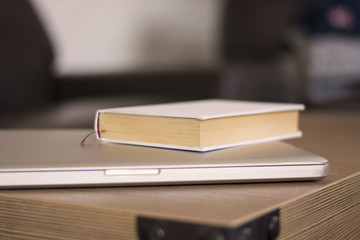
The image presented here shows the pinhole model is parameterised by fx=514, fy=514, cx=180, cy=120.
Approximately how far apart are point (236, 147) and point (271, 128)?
0.09m

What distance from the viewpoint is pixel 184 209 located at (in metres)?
0.40

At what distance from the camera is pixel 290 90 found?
1.96 metres

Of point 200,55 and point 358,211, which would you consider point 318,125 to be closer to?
point 358,211

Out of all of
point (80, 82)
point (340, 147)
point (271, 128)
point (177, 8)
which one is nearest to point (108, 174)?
point (271, 128)

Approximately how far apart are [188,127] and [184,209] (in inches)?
5.8

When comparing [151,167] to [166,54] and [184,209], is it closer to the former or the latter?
[184,209]

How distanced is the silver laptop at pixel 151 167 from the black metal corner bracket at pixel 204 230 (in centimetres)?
8

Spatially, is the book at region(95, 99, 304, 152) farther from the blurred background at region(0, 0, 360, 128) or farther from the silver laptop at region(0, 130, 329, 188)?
the blurred background at region(0, 0, 360, 128)

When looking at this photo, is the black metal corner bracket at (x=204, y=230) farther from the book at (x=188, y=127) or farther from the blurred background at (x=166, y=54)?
the blurred background at (x=166, y=54)

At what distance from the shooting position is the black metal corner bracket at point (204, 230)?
0.37 m

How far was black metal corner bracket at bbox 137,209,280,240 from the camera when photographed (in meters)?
0.37

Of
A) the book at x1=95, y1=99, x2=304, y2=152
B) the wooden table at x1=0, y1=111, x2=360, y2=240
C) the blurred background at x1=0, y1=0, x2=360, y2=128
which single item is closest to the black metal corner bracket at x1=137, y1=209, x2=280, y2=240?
the wooden table at x1=0, y1=111, x2=360, y2=240

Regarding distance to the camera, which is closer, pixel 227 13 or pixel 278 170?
pixel 278 170

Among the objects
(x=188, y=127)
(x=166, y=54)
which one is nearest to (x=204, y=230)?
(x=188, y=127)
